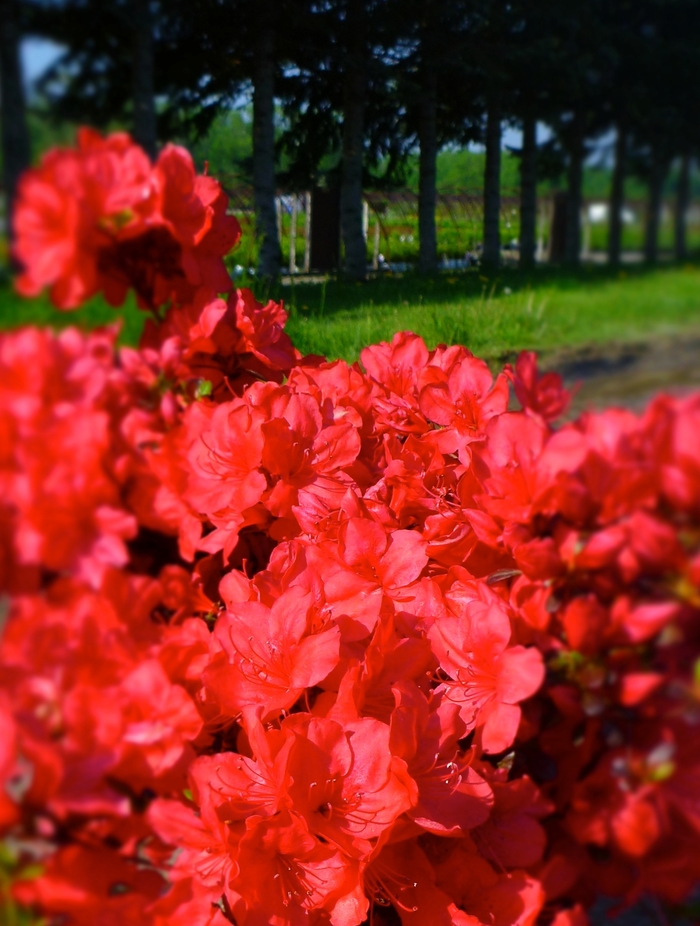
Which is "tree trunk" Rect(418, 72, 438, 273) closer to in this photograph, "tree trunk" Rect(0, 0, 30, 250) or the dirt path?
the dirt path

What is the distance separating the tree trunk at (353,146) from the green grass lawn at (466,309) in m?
0.06

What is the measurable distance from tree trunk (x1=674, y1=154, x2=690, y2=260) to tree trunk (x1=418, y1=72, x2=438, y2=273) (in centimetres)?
48

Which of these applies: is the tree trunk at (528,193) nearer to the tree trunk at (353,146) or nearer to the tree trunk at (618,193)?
the tree trunk at (618,193)

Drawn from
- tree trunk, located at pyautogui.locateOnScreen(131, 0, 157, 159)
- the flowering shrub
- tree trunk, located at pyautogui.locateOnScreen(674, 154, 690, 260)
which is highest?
tree trunk, located at pyautogui.locateOnScreen(131, 0, 157, 159)

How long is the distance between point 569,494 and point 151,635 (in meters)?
0.39

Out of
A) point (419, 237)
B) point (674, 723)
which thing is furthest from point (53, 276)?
point (419, 237)

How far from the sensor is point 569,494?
75cm

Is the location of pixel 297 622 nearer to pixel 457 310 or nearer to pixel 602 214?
pixel 457 310

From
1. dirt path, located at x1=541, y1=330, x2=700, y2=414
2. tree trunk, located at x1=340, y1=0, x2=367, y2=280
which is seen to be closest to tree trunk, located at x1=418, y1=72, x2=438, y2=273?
tree trunk, located at x1=340, y1=0, x2=367, y2=280

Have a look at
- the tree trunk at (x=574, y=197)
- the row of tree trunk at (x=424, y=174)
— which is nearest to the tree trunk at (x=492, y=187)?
the row of tree trunk at (x=424, y=174)

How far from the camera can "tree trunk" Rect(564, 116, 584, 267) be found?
1597 mm

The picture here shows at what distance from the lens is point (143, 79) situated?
4.15 feet

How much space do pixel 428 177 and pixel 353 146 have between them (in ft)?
0.51

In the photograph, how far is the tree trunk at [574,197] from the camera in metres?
1.60
